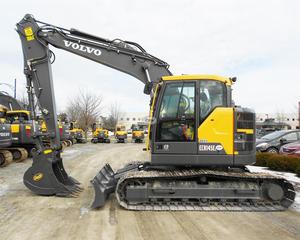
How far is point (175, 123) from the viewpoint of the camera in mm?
6824

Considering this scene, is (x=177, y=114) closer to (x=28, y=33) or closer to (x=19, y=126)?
(x=28, y=33)

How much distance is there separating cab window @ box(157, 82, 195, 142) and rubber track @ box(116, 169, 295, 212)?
0.79 meters

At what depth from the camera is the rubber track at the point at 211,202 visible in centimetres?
642

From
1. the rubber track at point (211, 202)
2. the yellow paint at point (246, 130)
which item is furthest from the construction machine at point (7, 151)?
the yellow paint at point (246, 130)

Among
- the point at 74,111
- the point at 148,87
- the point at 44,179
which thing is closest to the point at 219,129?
the point at 148,87

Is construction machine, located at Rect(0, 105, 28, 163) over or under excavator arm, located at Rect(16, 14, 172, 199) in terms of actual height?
under

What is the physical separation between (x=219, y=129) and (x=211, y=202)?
1.59 meters

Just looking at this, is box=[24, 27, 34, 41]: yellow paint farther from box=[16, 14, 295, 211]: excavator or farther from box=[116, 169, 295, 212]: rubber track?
box=[116, 169, 295, 212]: rubber track

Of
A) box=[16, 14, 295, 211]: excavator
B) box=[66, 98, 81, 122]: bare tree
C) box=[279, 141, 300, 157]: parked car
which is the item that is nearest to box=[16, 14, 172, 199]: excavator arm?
box=[16, 14, 295, 211]: excavator

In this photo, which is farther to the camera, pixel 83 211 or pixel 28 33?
pixel 28 33

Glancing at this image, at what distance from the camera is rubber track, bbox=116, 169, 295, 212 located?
6418 millimetres

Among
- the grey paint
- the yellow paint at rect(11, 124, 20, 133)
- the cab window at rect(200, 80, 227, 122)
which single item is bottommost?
the yellow paint at rect(11, 124, 20, 133)

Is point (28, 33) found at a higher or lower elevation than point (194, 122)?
higher

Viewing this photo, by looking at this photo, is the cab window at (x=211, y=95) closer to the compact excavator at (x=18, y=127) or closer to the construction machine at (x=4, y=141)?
the construction machine at (x=4, y=141)
